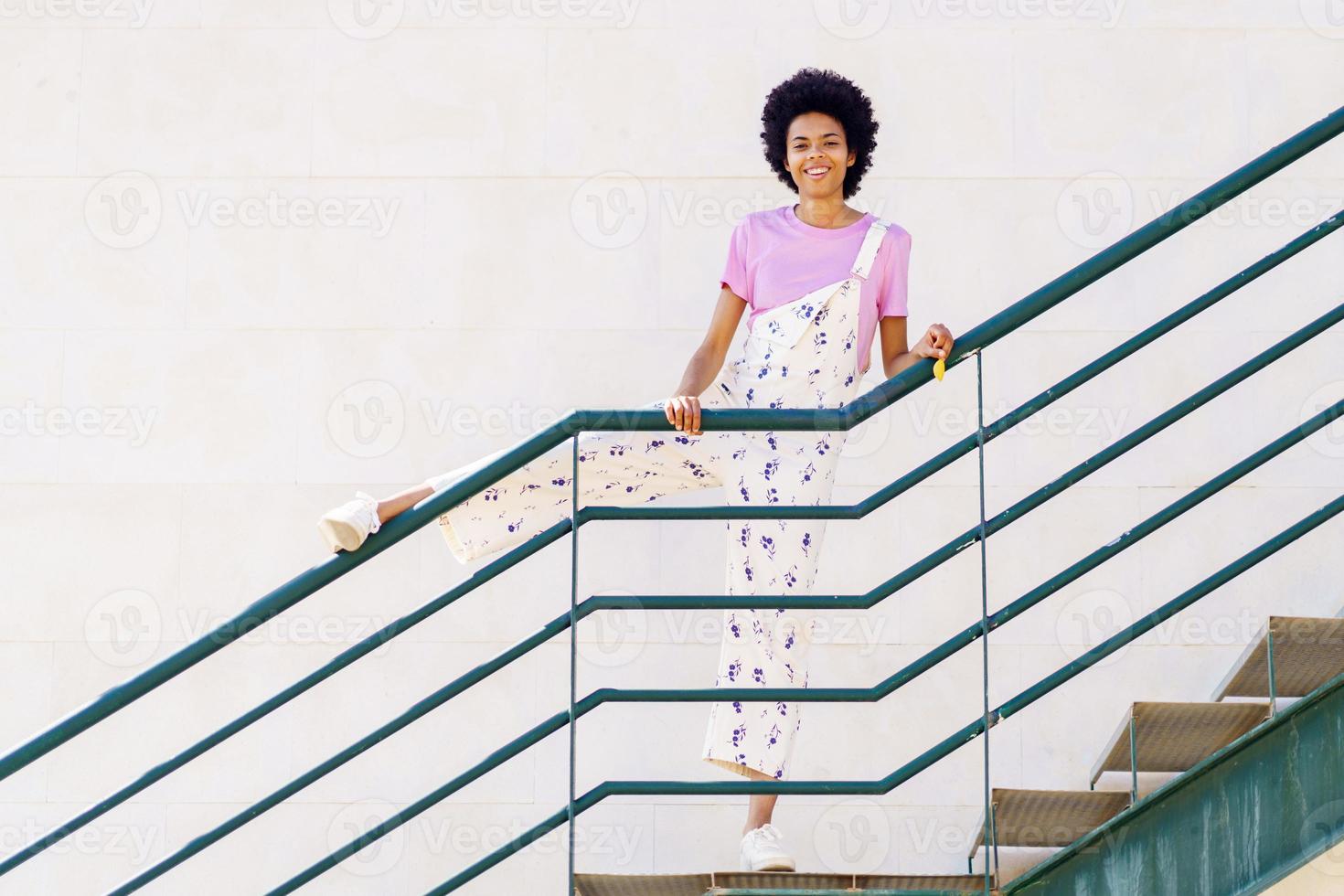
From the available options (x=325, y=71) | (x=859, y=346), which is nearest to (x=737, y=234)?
(x=859, y=346)

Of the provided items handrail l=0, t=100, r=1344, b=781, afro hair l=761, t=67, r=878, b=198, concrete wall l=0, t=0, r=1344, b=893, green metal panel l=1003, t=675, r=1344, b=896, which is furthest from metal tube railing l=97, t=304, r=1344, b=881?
concrete wall l=0, t=0, r=1344, b=893

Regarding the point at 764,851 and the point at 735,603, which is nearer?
the point at 735,603

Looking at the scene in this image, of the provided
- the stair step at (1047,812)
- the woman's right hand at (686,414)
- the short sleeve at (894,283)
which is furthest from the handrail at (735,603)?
the stair step at (1047,812)

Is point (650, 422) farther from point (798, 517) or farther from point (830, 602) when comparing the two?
point (830, 602)

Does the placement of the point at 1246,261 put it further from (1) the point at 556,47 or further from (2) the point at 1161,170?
(1) the point at 556,47

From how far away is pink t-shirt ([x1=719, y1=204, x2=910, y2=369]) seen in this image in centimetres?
300

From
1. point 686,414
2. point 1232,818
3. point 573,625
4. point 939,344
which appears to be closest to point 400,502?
point 573,625

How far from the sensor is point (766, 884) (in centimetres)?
259

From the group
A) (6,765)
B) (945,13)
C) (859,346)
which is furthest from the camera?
(945,13)

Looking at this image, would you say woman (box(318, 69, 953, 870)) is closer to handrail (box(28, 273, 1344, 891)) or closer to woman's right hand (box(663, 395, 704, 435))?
woman's right hand (box(663, 395, 704, 435))

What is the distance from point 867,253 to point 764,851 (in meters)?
1.06

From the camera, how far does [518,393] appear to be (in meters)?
4.28

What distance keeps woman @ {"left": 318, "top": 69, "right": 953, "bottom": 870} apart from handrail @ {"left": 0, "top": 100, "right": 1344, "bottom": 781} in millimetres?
49

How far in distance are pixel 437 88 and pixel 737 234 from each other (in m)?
1.61
